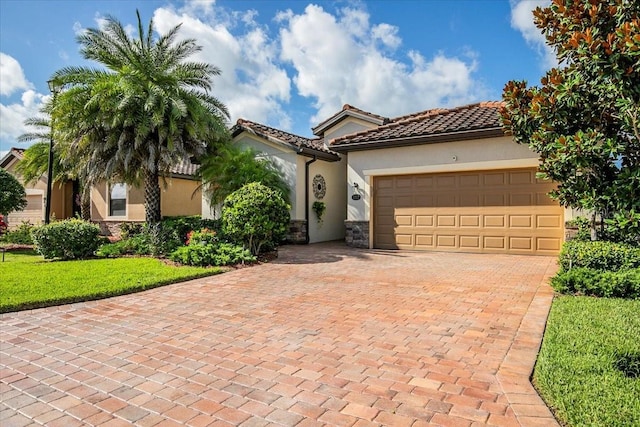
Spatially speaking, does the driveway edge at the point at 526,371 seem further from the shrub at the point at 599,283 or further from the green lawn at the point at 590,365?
the shrub at the point at 599,283

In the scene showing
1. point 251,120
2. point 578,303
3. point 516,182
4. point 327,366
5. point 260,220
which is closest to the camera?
point 327,366

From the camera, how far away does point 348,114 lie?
60.9ft

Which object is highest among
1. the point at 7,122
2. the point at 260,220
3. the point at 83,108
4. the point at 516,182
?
the point at 7,122

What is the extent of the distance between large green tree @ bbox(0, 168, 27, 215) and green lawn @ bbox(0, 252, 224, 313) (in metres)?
6.58

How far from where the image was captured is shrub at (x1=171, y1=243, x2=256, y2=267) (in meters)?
10.1

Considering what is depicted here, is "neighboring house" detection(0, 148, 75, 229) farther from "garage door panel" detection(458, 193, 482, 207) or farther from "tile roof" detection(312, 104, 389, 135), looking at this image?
"garage door panel" detection(458, 193, 482, 207)

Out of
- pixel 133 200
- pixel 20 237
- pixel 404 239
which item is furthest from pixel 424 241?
pixel 20 237

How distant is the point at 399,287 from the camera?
7.54 meters

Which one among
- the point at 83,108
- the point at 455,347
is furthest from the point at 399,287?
the point at 83,108

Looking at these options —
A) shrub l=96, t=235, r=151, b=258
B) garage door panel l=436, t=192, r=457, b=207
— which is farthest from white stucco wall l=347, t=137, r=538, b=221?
shrub l=96, t=235, r=151, b=258

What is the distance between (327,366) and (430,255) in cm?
860

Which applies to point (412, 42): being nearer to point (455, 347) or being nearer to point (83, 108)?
point (83, 108)

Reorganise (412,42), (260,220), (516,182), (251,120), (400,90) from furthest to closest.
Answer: (400,90), (251,120), (412,42), (516,182), (260,220)

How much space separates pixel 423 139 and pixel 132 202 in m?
14.7
